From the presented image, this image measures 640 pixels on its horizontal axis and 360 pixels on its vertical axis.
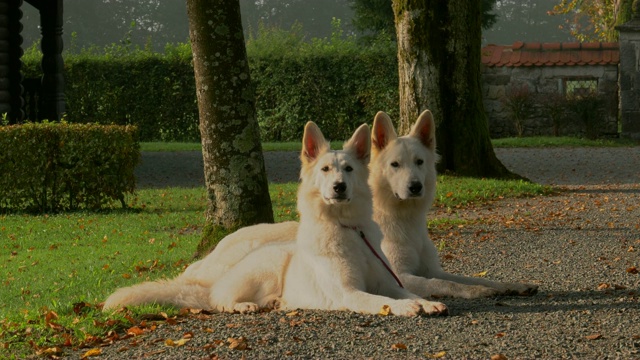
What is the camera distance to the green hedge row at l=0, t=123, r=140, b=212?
17906 millimetres

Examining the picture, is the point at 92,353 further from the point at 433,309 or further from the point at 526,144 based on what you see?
the point at 526,144

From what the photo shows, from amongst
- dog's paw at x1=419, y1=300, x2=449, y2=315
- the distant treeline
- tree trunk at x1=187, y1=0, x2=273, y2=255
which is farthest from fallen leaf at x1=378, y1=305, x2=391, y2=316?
the distant treeline

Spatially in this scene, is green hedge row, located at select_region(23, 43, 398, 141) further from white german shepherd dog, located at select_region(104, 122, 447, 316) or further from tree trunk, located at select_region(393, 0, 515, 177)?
white german shepherd dog, located at select_region(104, 122, 447, 316)

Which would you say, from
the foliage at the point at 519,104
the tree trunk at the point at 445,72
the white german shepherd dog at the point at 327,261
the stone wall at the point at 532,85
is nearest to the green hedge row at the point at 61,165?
the tree trunk at the point at 445,72

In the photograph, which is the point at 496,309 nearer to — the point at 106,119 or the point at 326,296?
the point at 326,296

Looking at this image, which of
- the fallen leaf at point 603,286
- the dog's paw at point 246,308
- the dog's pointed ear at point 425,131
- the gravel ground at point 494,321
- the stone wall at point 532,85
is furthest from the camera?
the stone wall at point 532,85

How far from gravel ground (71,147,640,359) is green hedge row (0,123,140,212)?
24.0 ft

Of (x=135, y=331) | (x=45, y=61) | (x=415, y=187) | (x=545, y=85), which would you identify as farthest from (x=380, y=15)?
(x=135, y=331)

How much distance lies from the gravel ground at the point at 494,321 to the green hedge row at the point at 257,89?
64.9 feet

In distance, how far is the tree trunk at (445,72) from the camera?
18.2 meters

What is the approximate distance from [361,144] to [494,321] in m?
→ 1.67

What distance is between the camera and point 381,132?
26.9ft

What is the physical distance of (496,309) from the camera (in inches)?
289

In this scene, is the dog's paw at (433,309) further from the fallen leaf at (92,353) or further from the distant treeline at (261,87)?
the distant treeline at (261,87)
